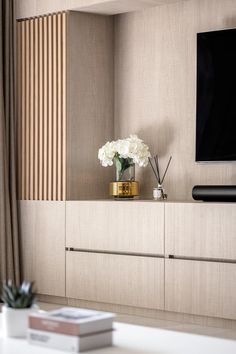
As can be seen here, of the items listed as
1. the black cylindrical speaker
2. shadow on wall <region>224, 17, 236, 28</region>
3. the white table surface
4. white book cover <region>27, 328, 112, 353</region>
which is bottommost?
the white table surface

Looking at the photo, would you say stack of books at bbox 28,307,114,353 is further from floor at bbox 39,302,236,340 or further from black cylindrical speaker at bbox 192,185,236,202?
black cylindrical speaker at bbox 192,185,236,202

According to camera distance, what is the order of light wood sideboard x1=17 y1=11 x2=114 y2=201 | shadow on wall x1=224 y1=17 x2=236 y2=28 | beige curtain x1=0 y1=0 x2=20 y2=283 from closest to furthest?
shadow on wall x1=224 y1=17 x2=236 y2=28
light wood sideboard x1=17 y1=11 x2=114 y2=201
beige curtain x1=0 y1=0 x2=20 y2=283

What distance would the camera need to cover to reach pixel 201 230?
4699 mm

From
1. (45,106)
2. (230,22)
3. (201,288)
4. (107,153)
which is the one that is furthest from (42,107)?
(201,288)

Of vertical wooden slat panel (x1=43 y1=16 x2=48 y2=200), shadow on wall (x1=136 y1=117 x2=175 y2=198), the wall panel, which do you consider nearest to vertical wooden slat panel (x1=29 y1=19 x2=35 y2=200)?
the wall panel

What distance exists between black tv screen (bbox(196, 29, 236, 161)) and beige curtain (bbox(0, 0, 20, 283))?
1.41 m

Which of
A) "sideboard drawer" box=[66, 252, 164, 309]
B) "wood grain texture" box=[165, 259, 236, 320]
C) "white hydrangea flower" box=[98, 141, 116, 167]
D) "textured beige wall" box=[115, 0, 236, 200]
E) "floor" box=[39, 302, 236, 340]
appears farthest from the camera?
"white hydrangea flower" box=[98, 141, 116, 167]

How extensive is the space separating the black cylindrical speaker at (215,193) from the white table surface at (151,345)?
86.0 inches

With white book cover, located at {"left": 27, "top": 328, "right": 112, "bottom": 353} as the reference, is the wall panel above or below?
above

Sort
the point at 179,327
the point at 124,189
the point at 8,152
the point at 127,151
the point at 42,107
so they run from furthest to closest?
the point at 8,152 → the point at 42,107 → the point at 124,189 → the point at 127,151 → the point at 179,327

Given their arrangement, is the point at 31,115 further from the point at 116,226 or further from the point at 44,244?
the point at 116,226

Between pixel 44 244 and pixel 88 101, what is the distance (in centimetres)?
105

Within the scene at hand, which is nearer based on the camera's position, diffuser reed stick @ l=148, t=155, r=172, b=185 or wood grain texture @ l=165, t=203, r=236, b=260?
wood grain texture @ l=165, t=203, r=236, b=260

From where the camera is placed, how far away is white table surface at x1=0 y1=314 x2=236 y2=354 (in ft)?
7.44
